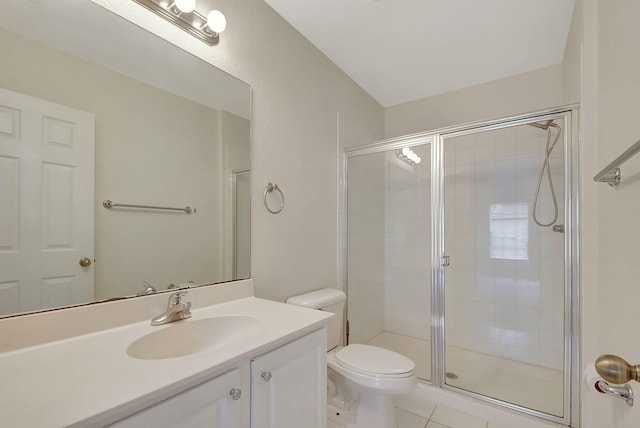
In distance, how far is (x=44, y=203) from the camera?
0.91m

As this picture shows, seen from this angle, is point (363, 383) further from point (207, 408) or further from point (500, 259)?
point (500, 259)

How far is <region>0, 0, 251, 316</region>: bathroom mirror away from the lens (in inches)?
34.5

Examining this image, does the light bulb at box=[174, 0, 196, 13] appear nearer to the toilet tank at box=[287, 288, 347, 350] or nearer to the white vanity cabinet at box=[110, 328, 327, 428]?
the white vanity cabinet at box=[110, 328, 327, 428]

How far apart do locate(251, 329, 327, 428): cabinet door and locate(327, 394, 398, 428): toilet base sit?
0.50 m

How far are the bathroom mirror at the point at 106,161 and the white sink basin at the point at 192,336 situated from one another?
0.21 metres

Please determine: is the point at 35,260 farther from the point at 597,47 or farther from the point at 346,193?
the point at 597,47

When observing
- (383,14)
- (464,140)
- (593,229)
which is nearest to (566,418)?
(593,229)

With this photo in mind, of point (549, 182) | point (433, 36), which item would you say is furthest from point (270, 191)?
point (549, 182)

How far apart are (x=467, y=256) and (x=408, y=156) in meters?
1.00

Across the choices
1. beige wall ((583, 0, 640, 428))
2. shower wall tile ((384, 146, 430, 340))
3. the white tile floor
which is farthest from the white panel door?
shower wall tile ((384, 146, 430, 340))

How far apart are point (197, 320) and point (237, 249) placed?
43 cm

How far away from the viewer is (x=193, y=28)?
130 centimetres

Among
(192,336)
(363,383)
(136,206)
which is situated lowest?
(363,383)

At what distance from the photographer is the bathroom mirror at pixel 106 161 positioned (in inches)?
34.5
